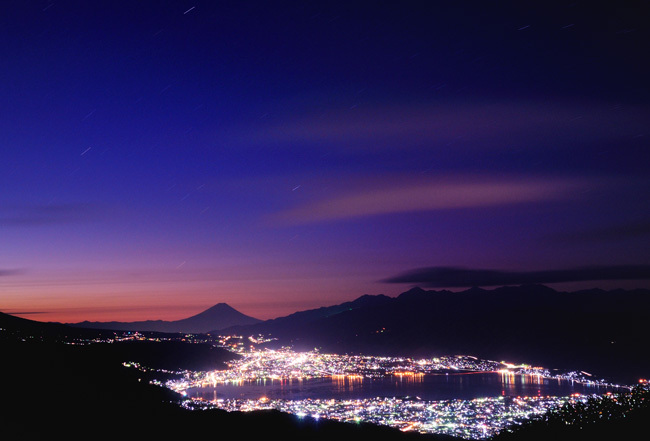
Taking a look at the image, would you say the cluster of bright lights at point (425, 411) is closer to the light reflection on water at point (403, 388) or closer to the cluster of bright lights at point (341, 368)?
the light reflection on water at point (403, 388)

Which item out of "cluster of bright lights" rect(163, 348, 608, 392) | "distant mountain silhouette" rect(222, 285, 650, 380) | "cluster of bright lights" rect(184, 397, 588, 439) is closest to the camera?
"cluster of bright lights" rect(184, 397, 588, 439)

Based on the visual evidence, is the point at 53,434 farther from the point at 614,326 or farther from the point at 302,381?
the point at 614,326

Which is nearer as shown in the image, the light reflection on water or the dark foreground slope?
the dark foreground slope

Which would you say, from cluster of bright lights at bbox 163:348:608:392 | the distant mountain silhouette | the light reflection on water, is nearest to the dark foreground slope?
the light reflection on water

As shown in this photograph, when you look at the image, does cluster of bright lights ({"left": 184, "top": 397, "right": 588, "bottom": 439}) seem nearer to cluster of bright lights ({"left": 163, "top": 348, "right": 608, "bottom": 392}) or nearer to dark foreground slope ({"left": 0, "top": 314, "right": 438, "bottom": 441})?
dark foreground slope ({"left": 0, "top": 314, "right": 438, "bottom": 441})

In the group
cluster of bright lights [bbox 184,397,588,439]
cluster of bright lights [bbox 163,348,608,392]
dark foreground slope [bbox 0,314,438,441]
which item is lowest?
cluster of bright lights [bbox 163,348,608,392]

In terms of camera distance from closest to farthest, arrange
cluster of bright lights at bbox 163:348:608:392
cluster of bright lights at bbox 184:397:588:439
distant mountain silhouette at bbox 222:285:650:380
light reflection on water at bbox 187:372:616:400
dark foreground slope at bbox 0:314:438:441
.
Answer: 1. dark foreground slope at bbox 0:314:438:441
2. cluster of bright lights at bbox 184:397:588:439
3. light reflection on water at bbox 187:372:616:400
4. cluster of bright lights at bbox 163:348:608:392
5. distant mountain silhouette at bbox 222:285:650:380
